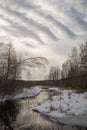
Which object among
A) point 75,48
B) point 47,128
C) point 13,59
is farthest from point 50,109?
point 75,48

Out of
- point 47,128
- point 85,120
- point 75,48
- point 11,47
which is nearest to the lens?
point 47,128

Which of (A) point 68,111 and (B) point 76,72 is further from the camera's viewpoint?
(B) point 76,72

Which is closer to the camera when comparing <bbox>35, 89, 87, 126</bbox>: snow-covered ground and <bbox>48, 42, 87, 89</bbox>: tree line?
<bbox>35, 89, 87, 126</bbox>: snow-covered ground

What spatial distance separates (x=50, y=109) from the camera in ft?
63.0

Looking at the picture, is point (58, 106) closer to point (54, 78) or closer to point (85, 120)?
point (85, 120)

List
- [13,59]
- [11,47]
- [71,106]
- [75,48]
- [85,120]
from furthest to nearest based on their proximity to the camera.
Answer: [75,48], [11,47], [13,59], [71,106], [85,120]

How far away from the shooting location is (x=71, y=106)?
19.0 metres

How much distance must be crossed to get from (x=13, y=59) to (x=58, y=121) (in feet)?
56.7

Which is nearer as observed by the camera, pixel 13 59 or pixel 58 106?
pixel 58 106

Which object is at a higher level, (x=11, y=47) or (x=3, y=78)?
(x=11, y=47)

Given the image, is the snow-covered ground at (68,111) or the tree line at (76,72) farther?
the tree line at (76,72)

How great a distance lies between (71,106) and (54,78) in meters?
104

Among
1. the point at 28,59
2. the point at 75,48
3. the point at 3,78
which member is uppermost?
the point at 75,48

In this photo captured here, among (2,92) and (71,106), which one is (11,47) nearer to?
(2,92)
